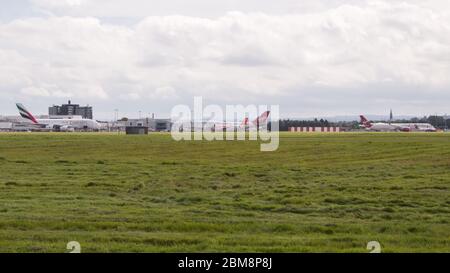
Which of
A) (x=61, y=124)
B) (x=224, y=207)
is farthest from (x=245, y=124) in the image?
(x=224, y=207)

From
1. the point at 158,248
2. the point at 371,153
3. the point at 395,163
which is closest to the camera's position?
the point at 158,248

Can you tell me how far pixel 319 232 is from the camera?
14.0 metres

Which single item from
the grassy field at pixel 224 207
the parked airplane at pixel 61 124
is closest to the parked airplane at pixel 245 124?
the parked airplane at pixel 61 124

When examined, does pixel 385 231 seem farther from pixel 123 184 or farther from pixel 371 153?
pixel 371 153

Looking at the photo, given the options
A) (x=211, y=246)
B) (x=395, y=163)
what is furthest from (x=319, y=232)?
(x=395, y=163)

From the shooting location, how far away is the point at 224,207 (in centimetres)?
1792

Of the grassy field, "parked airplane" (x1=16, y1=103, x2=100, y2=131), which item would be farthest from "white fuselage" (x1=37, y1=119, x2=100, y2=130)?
the grassy field

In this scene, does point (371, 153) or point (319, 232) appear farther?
point (371, 153)

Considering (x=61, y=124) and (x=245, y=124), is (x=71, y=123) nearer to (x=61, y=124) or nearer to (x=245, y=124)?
(x=61, y=124)

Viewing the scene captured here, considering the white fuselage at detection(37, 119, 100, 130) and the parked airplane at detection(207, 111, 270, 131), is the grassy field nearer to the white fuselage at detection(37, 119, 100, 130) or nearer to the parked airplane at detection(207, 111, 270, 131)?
the parked airplane at detection(207, 111, 270, 131)

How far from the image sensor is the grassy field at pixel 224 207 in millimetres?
12688

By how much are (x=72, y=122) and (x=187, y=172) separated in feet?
391

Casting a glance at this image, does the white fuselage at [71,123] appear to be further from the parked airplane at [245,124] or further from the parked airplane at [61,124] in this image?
the parked airplane at [245,124]

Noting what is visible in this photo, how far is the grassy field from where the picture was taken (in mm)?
12688
